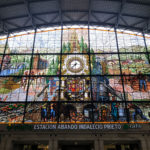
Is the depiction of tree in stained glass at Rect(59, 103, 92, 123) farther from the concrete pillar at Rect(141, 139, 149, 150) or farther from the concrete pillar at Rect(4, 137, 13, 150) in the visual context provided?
the concrete pillar at Rect(141, 139, 149, 150)

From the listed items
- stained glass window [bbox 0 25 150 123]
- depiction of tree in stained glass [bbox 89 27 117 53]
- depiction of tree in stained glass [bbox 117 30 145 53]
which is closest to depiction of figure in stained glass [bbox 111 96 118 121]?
stained glass window [bbox 0 25 150 123]

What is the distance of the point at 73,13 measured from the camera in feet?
78.8

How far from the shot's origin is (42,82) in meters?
21.4

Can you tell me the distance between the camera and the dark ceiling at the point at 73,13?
71.3ft

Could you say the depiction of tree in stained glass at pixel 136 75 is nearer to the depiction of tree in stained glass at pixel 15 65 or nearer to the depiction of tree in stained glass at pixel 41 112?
the depiction of tree in stained glass at pixel 41 112

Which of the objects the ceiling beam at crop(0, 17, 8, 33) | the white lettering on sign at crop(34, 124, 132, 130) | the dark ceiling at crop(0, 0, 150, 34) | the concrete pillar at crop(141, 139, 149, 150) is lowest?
the concrete pillar at crop(141, 139, 149, 150)

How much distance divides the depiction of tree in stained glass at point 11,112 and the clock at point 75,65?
756cm

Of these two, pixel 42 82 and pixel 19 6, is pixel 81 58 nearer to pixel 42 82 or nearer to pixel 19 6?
pixel 42 82

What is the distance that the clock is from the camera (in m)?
22.2

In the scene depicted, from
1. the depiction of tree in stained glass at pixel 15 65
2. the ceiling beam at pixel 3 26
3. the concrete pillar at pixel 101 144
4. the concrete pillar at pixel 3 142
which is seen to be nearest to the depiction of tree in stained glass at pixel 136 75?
the concrete pillar at pixel 101 144

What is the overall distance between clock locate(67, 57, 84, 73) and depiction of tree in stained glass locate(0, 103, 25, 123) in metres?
7.56

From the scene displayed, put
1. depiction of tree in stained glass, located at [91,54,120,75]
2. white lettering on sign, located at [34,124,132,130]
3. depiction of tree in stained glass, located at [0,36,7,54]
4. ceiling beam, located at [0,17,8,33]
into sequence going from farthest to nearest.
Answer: depiction of tree in stained glass, located at [0,36,7,54]
ceiling beam, located at [0,17,8,33]
depiction of tree in stained glass, located at [91,54,120,75]
white lettering on sign, located at [34,124,132,130]

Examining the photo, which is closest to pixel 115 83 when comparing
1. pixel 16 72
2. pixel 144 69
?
pixel 144 69

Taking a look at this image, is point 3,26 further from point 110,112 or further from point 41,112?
point 110,112
